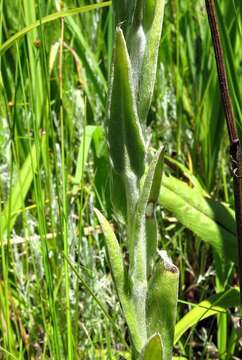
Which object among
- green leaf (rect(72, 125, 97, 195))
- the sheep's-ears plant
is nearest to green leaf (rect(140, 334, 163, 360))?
the sheep's-ears plant

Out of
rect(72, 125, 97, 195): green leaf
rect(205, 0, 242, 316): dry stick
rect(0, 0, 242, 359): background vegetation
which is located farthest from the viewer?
rect(72, 125, 97, 195): green leaf

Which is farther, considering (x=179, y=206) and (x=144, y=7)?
(x=179, y=206)

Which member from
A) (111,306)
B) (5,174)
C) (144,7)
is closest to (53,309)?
(111,306)

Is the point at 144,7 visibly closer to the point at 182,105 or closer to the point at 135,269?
the point at 135,269

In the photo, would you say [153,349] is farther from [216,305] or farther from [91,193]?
[91,193]

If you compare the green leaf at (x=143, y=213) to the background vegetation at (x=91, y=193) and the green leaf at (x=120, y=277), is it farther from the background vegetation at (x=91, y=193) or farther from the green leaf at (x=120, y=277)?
the background vegetation at (x=91, y=193)

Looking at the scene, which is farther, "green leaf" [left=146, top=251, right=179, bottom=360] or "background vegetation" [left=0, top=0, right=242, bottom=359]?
"background vegetation" [left=0, top=0, right=242, bottom=359]

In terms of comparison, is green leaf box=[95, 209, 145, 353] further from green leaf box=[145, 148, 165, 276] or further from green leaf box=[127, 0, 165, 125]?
green leaf box=[127, 0, 165, 125]

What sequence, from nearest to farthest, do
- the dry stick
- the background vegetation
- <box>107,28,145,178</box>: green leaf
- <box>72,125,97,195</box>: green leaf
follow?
<box>107,28,145,178</box>: green leaf
the dry stick
the background vegetation
<box>72,125,97,195</box>: green leaf

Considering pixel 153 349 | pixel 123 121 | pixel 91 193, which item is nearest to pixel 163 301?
pixel 153 349

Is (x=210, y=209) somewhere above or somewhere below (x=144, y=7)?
below
